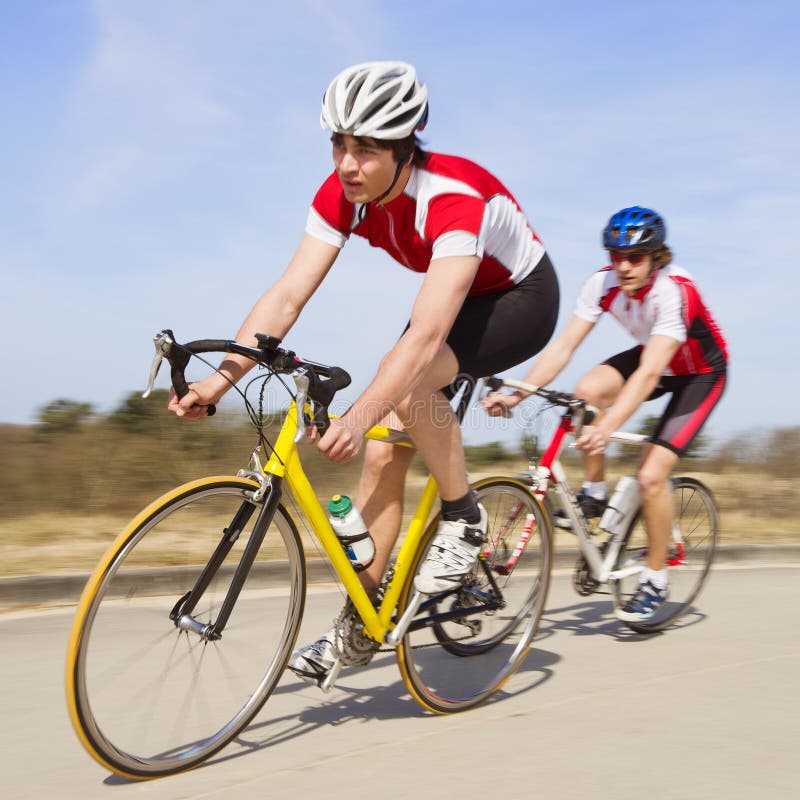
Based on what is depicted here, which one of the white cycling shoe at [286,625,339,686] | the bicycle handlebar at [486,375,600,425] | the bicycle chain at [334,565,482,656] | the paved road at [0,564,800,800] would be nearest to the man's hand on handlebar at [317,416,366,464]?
the bicycle chain at [334,565,482,656]

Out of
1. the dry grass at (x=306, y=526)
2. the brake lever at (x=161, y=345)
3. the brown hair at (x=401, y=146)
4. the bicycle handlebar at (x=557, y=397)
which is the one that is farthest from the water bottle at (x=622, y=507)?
the brake lever at (x=161, y=345)

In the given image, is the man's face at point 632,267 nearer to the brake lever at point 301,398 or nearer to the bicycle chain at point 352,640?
the bicycle chain at point 352,640

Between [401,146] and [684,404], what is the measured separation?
9.02 feet

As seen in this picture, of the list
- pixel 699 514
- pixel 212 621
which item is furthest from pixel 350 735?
pixel 699 514

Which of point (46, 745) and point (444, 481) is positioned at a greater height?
point (444, 481)

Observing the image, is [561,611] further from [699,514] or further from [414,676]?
[414,676]

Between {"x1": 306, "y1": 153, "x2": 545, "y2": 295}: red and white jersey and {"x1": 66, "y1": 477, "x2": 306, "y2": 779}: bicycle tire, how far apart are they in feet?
3.49

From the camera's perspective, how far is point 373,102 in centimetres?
337

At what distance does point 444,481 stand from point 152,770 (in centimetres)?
142

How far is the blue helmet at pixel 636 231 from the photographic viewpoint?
5.21 metres

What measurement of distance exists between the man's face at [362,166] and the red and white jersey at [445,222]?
5.0 inches

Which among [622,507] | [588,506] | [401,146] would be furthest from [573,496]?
[401,146]

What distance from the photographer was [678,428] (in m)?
5.54

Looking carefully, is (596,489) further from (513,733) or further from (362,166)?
(362,166)
